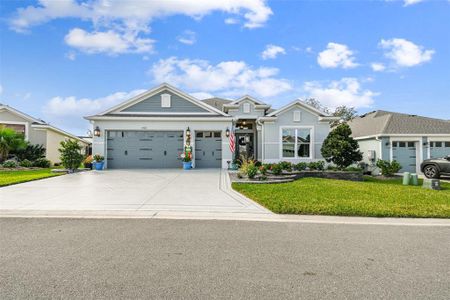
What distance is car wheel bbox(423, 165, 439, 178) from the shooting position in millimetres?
12500

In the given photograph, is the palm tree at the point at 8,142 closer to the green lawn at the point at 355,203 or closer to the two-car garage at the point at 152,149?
the two-car garage at the point at 152,149

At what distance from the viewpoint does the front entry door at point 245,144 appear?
691 inches

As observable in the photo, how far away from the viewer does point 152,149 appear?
15.2m

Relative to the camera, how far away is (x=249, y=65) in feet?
62.5

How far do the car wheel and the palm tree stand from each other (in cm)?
2528

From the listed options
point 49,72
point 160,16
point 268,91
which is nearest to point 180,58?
point 160,16

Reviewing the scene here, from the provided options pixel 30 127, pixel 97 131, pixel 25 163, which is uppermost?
pixel 30 127

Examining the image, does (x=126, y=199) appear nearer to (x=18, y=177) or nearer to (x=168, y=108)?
(x=18, y=177)

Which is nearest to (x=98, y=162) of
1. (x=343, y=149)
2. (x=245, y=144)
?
(x=245, y=144)

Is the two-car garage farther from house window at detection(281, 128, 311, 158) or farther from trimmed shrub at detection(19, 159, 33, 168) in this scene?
trimmed shrub at detection(19, 159, 33, 168)

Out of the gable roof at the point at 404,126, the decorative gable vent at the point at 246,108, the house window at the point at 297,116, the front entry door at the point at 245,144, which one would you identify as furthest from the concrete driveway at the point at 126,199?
the gable roof at the point at 404,126

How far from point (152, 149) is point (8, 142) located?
962cm

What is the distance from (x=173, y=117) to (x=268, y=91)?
11230 millimetres

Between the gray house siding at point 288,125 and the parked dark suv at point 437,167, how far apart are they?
547 cm
